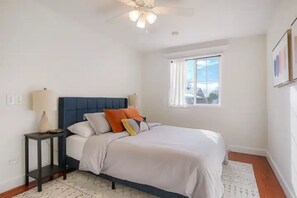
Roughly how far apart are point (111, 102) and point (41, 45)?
5.55 ft

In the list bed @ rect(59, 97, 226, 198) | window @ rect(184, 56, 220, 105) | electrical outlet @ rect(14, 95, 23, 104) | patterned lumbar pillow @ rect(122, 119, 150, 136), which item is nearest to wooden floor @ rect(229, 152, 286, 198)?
bed @ rect(59, 97, 226, 198)

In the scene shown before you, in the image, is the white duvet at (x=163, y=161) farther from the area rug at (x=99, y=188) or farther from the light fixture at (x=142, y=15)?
the light fixture at (x=142, y=15)

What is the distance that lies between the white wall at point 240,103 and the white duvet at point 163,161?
1.66 meters

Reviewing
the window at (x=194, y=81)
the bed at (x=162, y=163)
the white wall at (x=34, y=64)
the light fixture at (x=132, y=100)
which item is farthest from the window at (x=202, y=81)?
the white wall at (x=34, y=64)

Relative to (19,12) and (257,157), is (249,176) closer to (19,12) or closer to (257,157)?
(257,157)

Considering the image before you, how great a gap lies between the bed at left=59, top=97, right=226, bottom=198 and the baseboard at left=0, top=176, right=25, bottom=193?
0.55m

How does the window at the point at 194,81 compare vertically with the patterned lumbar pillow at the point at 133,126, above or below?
above

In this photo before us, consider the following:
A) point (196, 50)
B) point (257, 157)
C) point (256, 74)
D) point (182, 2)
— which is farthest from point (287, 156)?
point (196, 50)

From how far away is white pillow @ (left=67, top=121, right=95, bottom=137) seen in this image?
9.18 ft

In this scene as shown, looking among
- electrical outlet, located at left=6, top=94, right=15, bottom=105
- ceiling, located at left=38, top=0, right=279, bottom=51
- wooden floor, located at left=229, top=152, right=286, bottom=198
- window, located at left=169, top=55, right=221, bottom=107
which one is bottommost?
wooden floor, located at left=229, top=152, right=286, bottom=198

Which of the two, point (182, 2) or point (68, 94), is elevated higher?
point (182, 2)

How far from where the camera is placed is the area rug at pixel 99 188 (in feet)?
7.25

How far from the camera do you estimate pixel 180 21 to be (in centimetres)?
312

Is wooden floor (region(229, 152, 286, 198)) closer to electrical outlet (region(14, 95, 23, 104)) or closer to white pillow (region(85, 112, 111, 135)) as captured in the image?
white pillow (region(85, 112, 111, 135))
